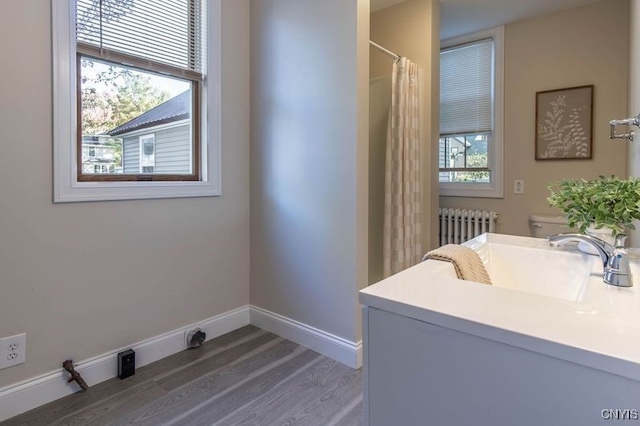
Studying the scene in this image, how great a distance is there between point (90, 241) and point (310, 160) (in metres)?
1.22

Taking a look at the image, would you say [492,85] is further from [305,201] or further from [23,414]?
[23,414]

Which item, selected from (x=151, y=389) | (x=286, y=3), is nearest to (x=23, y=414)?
(x=151, y=389)

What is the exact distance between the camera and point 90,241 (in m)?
1.73

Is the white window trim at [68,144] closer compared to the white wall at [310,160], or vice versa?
the white window trim at [68,144]

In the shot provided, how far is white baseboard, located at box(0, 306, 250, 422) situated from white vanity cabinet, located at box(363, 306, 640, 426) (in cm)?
158

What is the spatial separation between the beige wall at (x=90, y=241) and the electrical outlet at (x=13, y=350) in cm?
2

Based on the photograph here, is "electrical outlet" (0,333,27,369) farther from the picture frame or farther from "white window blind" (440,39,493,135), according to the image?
the picture frame

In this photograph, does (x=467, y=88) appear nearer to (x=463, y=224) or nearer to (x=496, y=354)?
Result: (x=463, y=224)

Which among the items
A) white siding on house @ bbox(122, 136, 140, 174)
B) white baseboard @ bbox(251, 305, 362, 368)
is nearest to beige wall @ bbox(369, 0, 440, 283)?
white baseboard @ bbox(251, 305, 362, 368)

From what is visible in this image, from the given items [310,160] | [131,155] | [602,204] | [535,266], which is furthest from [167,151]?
[602,204]

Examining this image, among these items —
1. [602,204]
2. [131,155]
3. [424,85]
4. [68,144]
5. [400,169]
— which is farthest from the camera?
[424,85]

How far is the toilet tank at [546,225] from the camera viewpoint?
8.80ft

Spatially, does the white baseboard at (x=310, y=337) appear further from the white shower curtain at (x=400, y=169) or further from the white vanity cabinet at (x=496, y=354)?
the white vanity cabinet at (x=496, y=354)

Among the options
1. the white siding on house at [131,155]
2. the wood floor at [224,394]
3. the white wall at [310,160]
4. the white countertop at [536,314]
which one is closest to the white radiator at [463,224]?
the white wall at [310,160]
